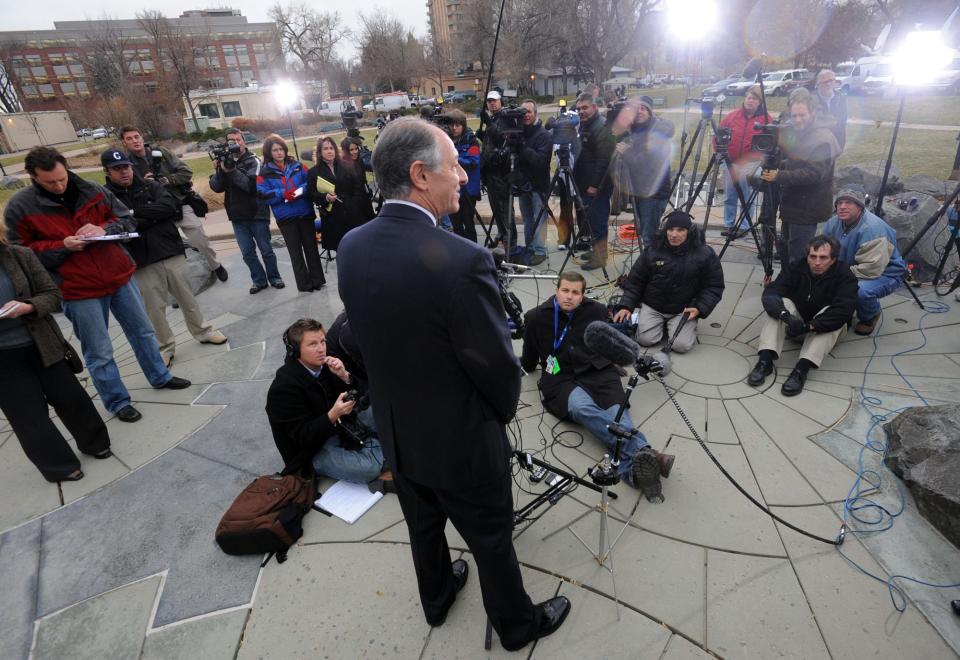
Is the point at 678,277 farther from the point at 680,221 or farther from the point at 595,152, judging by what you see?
the point at 595,152

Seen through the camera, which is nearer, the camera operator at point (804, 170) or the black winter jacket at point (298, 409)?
the black winter jacket at point (298, 409)

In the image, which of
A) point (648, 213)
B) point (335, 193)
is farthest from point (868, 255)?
point (335, 193)

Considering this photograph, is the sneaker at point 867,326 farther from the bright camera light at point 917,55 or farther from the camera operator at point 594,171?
the camera operator at point 594,171

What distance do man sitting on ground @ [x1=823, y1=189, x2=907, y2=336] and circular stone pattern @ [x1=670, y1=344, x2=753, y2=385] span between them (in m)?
1.17

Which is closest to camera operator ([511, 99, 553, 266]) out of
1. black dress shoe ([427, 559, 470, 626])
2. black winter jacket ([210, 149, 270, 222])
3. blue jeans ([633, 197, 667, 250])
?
blue jeans ([633, 197, 667, 250])

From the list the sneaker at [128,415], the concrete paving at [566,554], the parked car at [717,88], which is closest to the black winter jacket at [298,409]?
the concrete paving at [566,554]

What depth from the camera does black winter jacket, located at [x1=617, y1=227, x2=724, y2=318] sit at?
13.9ft

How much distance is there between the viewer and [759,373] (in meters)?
3.78

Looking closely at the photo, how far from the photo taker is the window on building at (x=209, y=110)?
1469 inches

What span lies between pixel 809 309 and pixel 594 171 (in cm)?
294

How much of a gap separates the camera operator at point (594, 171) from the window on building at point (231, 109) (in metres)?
41.2

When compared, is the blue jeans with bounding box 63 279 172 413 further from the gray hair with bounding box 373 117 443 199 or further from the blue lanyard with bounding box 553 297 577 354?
the gray hair with bounding box 373 117 443 199

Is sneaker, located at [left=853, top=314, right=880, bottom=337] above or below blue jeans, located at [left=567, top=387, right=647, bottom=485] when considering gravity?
below

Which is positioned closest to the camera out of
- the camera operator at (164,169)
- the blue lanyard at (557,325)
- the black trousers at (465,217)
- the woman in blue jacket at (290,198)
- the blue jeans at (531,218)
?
the blue lanyard at (557,325)
